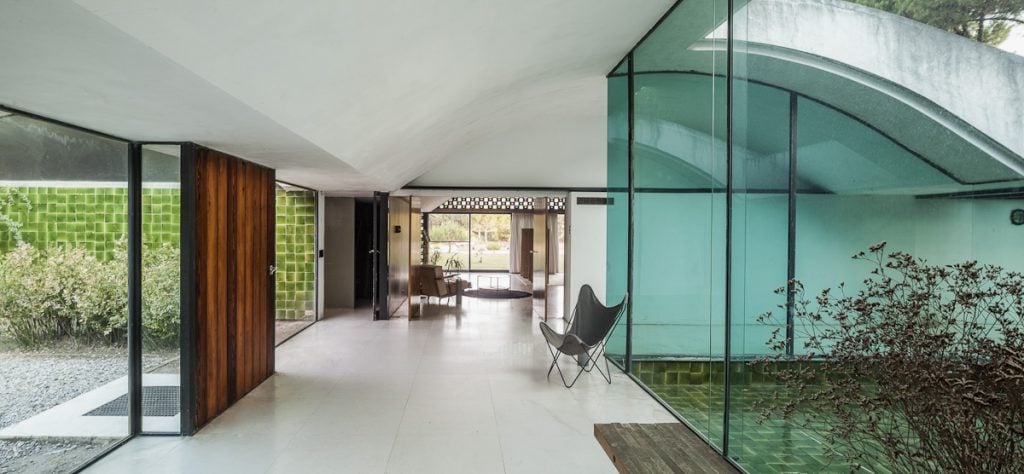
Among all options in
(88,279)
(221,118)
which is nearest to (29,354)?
(88,279)

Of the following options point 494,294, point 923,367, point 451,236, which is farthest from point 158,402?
point 451,236

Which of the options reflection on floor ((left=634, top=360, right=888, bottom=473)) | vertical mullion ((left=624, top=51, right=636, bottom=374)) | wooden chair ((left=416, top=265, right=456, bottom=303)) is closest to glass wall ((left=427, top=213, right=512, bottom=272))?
wooden chair ((left=416, top=265, right=456, bottom=303))

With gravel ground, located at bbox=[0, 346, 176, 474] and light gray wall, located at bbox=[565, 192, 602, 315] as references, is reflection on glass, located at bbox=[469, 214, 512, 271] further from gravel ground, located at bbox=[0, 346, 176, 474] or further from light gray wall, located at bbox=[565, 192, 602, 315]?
gravel ground, located at bbox=[0, 346, 176, 474]

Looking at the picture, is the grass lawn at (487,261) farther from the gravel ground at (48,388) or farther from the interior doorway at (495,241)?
the gravel ground at (48,388)

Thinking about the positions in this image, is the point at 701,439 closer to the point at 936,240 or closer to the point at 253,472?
the point at 936,240

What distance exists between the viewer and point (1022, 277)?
4.06ft

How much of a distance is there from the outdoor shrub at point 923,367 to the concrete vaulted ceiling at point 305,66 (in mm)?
2096

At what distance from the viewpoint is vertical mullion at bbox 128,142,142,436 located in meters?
3.57

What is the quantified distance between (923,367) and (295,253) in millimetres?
8026

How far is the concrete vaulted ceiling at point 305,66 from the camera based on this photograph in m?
1.67

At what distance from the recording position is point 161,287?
3.70 m

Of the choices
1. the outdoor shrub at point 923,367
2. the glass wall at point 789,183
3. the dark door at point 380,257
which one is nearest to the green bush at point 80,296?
the glass wall at point 789,183

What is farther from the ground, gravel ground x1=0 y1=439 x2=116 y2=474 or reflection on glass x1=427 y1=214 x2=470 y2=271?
reflection on glass x1=427 y1=214 x2=470 y2=271

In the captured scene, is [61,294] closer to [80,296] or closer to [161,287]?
[80,296]
